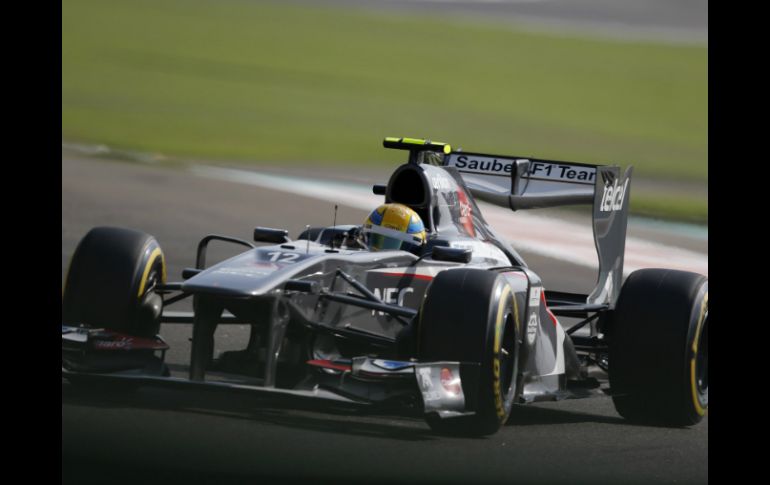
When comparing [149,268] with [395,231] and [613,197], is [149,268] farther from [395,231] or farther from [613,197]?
[613,197]

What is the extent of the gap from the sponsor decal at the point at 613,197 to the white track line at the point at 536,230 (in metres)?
6.83

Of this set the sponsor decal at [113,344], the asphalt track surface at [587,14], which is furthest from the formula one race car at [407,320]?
the asphalt track surface at [587,14]

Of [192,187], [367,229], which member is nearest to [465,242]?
[367,229]

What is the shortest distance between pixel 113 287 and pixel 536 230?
13083 mm

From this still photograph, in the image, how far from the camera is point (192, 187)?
23.1m

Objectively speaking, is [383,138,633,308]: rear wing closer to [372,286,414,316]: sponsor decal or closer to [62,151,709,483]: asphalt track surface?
[62,151,709,483]: asphalt track surface

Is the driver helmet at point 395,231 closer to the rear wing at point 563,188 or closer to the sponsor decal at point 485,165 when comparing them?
the rear wing at point 563,188

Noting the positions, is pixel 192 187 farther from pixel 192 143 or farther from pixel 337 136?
pixel 337 136

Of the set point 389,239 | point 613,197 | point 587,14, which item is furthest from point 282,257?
point 587,14

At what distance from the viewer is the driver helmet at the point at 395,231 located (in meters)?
9.16

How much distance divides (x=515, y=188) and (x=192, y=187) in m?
13.2

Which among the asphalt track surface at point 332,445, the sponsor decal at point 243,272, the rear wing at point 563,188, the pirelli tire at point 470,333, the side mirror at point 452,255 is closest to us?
the asphalt track surface at point 332,445

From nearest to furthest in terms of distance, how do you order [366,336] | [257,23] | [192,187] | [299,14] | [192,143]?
[366,336]
[192,187]
[192,143]
[257,23]
[299,14]

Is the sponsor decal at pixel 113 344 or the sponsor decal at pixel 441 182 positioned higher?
the sponsor decal at pixel 441 182
